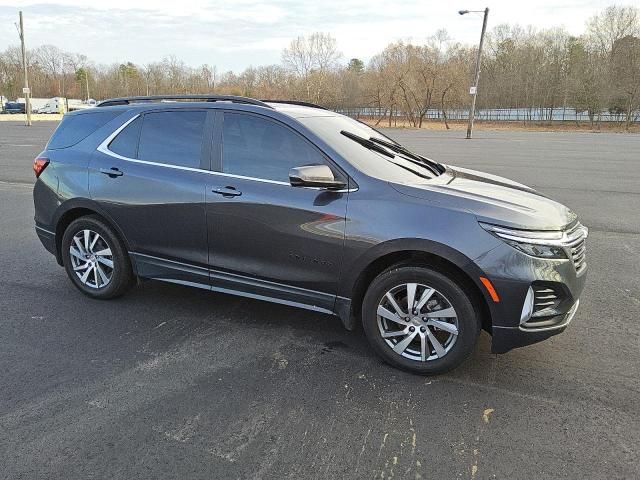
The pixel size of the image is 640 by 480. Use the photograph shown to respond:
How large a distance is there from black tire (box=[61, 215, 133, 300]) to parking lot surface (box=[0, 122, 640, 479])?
0.12 meters

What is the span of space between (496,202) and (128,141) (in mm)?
3142

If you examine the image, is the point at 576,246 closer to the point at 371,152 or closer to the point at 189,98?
the point at 371,152

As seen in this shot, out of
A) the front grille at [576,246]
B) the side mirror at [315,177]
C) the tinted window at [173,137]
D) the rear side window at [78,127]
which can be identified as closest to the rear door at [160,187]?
the tinted window at [173,137]

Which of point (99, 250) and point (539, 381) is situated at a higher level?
point (99, 250)

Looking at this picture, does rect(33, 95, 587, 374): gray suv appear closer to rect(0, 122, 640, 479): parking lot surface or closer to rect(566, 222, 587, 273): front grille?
rect(566, 222, 587, 273): front grille

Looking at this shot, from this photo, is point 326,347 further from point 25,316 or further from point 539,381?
point 25,316

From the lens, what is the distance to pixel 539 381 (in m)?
3.35

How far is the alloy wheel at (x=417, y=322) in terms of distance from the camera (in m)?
3.33

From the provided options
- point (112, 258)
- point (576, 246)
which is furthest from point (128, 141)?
point (576, 246)

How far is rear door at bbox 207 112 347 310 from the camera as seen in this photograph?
3564 millimetres

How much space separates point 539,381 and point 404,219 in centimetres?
141

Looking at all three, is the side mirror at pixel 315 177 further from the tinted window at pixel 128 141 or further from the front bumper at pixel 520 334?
the tinted window at pixel 128 141

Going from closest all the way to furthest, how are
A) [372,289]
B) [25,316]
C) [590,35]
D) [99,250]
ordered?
[372,289] → [25,316] → [99,250] → [590,35]

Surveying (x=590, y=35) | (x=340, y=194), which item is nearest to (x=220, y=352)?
(x=340, y=194)
